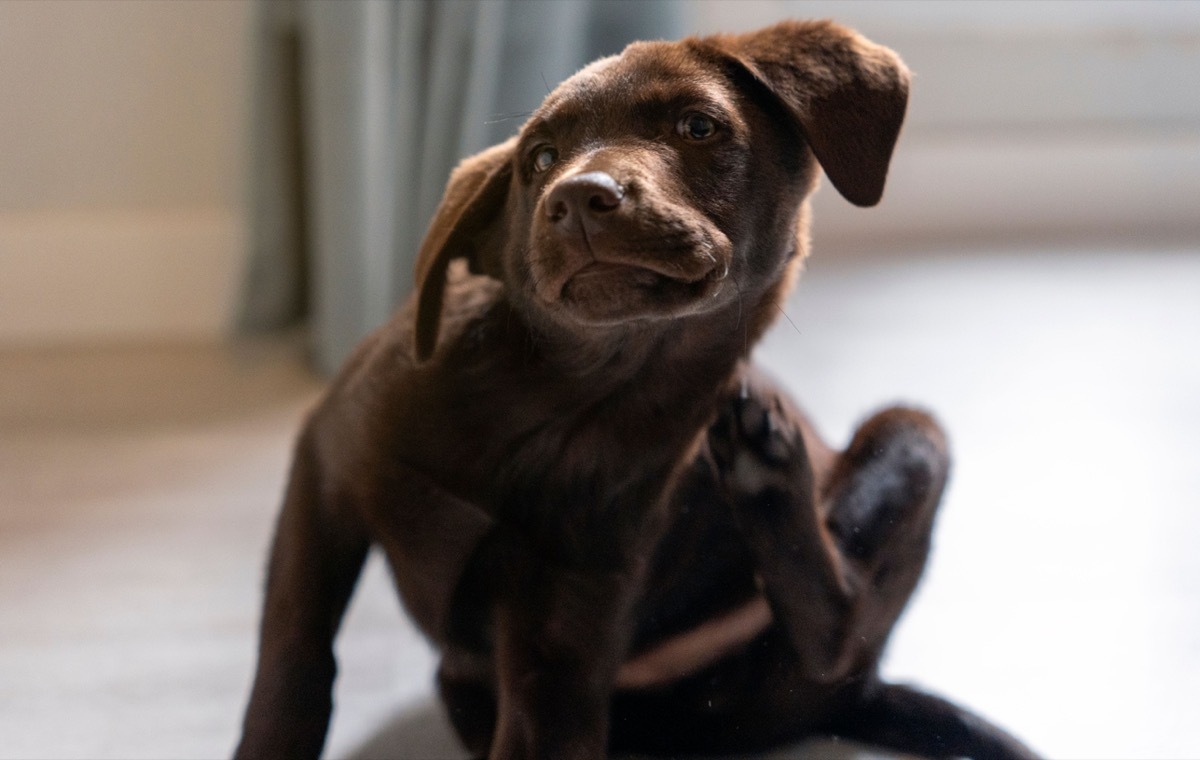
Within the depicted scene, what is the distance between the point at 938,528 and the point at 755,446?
0.50 m

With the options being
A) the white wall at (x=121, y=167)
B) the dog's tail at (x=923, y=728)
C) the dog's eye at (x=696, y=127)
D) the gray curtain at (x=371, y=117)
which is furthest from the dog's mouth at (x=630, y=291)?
the white wall at (x=121, y=167)

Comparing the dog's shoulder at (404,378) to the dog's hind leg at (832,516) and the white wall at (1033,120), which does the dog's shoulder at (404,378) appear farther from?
the white wall at (1033,120)

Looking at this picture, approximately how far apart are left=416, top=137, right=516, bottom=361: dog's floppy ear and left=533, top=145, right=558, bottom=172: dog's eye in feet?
0.22

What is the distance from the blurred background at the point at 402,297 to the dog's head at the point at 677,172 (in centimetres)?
24

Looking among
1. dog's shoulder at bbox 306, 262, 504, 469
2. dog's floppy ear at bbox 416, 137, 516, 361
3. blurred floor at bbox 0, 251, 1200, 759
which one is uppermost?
dog's floppy ear at bbox 416, 137, 516, 361

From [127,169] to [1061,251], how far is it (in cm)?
141

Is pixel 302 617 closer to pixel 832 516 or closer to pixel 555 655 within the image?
pixel 555 655

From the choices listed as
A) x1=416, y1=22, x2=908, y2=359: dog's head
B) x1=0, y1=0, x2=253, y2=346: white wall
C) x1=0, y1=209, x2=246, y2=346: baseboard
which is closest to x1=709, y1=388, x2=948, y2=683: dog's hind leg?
x1=416, y1=22, x2=908, y2=359: dog's head

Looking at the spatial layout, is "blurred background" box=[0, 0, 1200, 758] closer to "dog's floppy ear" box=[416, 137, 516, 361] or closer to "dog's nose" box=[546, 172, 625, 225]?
"dog's floppy ear" box=[416, 137, 516, 361]

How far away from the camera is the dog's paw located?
3.67 ft

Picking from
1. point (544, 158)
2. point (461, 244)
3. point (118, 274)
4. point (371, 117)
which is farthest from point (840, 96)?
point (118, 274)

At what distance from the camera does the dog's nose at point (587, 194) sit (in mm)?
906

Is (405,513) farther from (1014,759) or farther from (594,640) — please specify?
(1014,759)

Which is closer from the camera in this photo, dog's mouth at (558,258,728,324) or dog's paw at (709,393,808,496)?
dog's mouth at (558,258,728,324)
